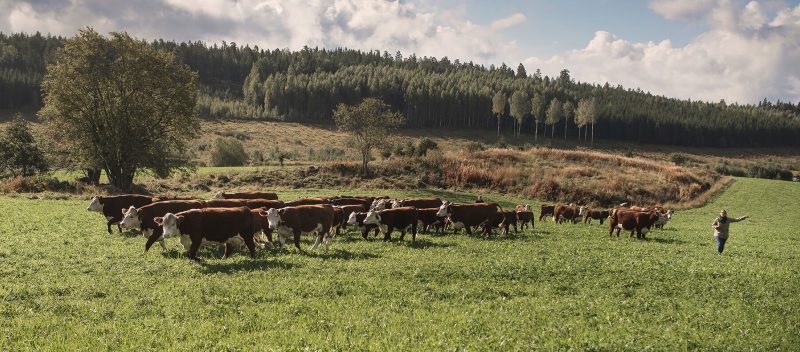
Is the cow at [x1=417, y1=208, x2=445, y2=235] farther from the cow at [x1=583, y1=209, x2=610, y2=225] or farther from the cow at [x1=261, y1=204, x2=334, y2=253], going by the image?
the cow at [x1=583, y1=209, x2=610, y2=225]

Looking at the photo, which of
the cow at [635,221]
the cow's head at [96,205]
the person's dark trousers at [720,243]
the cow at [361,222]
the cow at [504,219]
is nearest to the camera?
the person's dark trousers at [720,243]

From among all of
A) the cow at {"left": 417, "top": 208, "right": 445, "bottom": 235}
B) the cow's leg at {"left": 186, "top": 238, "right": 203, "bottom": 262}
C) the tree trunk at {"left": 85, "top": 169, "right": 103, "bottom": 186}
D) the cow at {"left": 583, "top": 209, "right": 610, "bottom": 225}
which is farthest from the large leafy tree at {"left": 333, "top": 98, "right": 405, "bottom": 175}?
the cow's leg at {"left": 186, "top": 238, "right": 203, "bottom": 262}

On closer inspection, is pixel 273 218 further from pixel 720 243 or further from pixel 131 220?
pixel 720 243

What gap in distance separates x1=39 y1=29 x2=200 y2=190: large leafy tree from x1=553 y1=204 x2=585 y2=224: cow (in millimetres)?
30214

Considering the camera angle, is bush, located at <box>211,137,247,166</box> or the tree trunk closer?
the tree trunk

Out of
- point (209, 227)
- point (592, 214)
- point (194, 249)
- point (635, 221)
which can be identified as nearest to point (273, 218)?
point (209, 227)

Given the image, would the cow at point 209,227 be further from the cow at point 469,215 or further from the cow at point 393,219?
the cow at point 469,215

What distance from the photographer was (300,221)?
18.8 meters

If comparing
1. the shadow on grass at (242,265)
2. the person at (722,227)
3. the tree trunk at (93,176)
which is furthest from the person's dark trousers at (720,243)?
the tree trunk at (93,176)

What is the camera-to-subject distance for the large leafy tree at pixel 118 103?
3966cm

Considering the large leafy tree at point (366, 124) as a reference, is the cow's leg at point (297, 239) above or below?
below

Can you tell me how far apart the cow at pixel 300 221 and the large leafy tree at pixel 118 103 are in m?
27.5

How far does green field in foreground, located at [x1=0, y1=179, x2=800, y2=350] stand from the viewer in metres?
9.40

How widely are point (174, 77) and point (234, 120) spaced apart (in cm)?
9546
